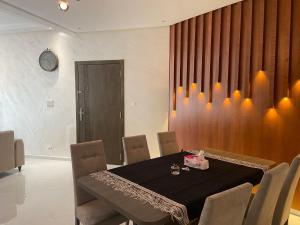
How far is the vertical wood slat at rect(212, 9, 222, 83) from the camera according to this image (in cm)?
378

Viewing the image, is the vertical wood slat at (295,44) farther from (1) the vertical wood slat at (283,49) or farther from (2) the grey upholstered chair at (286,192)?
(2) the grey upholstered chair at (286,192)

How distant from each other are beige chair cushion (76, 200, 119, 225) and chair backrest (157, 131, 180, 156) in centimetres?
122

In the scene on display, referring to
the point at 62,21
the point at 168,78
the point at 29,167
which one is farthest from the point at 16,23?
the point at 168,78

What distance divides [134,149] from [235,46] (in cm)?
210

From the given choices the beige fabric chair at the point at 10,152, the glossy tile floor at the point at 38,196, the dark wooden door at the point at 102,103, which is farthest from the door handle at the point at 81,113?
the beige fabric chair at the point at 10,152

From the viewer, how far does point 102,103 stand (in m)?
5.20

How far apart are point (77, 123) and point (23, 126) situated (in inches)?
57.7

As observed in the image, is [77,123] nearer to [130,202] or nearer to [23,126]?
[23,126]

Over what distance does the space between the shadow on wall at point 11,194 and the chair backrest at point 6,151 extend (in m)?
0.22

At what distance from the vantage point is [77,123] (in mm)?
5410

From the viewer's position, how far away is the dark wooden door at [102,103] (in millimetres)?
5105

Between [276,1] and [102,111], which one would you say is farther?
[102,111]

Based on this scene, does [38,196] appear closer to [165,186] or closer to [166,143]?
[166,143]

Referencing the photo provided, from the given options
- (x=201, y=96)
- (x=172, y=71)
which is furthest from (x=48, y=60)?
(x=201, y=96)
